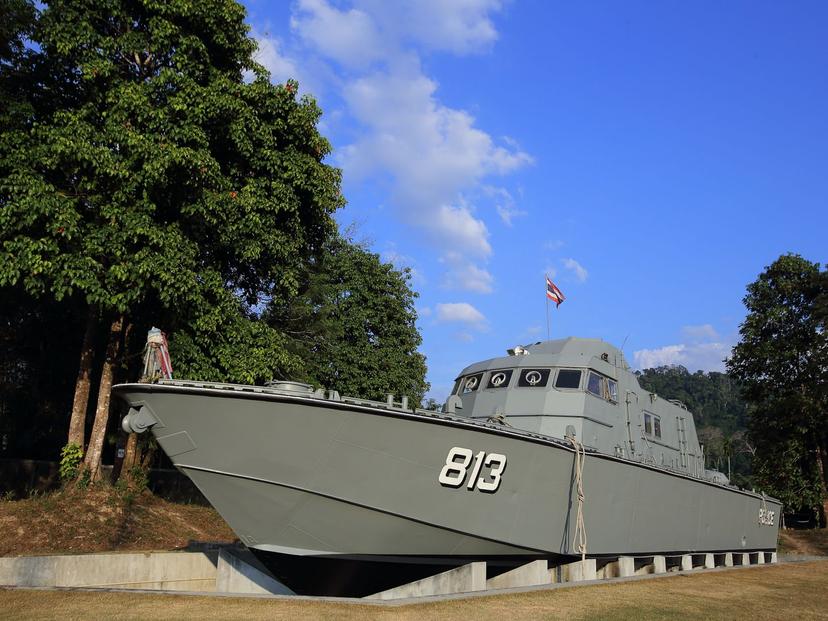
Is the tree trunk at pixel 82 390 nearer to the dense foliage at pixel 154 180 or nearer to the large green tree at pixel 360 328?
the dense foliage at pixel 154 180

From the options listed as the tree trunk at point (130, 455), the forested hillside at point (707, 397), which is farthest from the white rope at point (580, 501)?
the forested hillside at point (707, 397)

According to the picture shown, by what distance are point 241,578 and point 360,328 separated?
18027 mm

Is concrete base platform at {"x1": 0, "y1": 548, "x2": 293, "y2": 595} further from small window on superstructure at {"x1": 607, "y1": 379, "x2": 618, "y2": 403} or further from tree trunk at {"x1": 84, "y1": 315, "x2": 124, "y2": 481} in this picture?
small window on superstructure at {"x1": 607, "y1": 379, "x2": 618, "y2": 403}

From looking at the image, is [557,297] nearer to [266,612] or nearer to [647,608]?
[647,608]

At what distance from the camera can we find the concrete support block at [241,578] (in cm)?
1042

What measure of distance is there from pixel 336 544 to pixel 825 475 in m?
30.3

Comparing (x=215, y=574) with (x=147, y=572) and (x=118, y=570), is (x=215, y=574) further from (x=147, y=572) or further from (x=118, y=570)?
(x=118, y=570)

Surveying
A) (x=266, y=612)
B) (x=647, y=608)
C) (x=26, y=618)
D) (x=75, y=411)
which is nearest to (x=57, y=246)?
(x=75, y=411)

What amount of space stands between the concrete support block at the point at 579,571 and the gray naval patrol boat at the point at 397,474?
0.52 ft

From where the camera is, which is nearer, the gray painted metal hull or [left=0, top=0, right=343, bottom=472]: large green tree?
the gray painted metal hull

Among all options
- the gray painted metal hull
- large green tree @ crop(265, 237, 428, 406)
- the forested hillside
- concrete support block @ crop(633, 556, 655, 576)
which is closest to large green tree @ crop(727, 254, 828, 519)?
large green tree @ crop(265, 237, 428, 406)

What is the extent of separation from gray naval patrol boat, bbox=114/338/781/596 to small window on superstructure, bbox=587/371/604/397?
0.04 m

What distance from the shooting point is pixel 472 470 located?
9305 millimetres

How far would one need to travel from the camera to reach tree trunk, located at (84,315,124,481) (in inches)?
615
